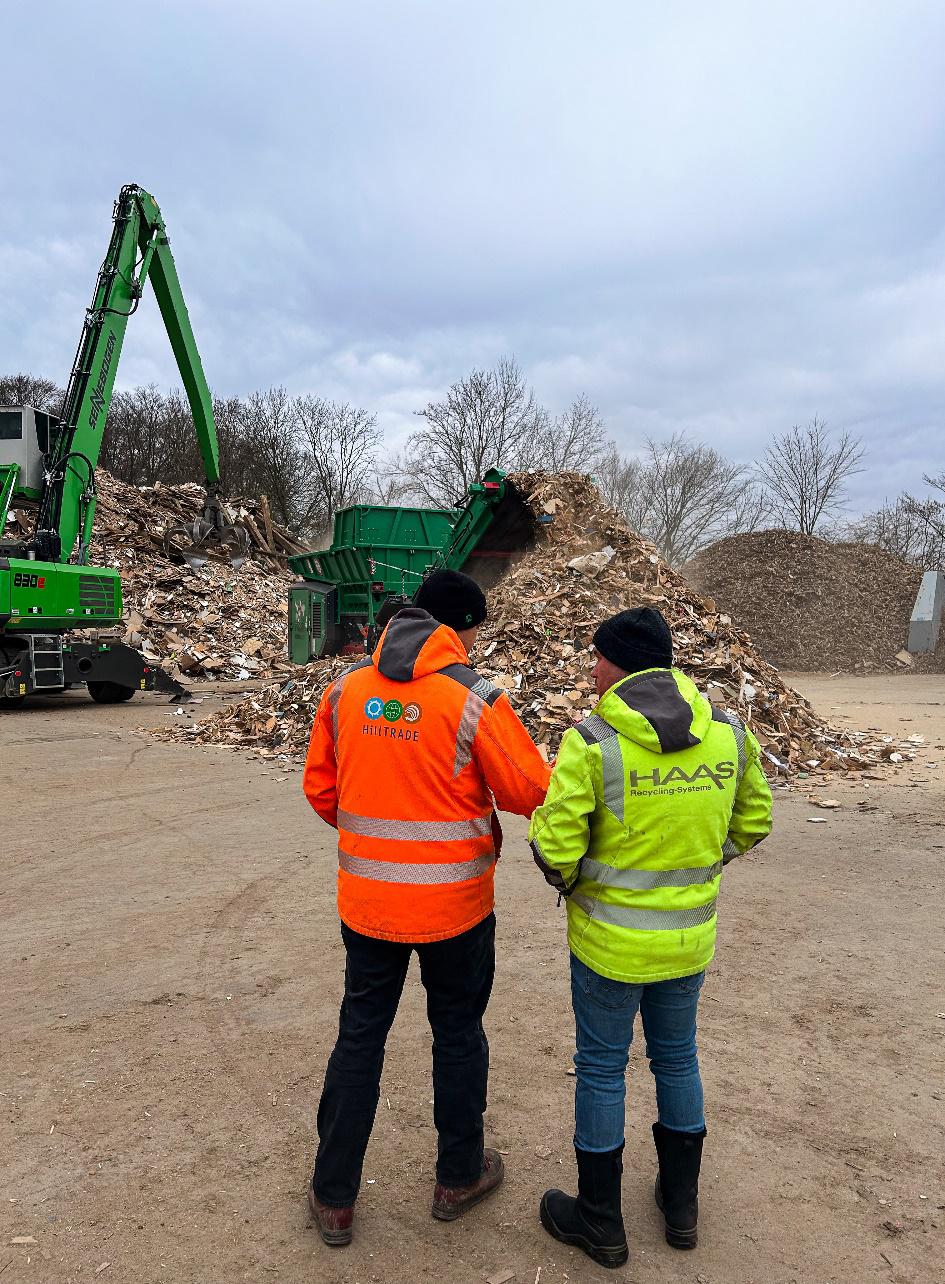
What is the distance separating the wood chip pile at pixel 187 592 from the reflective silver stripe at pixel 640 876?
53.7 ft

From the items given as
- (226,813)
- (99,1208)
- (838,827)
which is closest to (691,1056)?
(99,1208)

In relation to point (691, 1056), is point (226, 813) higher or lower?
lower

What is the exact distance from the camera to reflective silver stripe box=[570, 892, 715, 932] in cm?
232

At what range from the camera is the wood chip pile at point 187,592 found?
63.4 ft

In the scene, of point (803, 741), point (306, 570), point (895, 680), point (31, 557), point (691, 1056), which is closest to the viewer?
point (691, 1056)

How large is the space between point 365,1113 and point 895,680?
21894mm

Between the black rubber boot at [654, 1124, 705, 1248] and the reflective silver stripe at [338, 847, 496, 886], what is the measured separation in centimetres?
90

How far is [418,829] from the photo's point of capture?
2422 millimetres

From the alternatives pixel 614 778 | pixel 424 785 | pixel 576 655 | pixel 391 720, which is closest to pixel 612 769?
pixel 614 778

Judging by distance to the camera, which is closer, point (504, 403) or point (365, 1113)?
point (365, 1113)

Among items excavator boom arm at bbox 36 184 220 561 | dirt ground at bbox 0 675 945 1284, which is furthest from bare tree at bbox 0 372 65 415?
dirt ground at bbox 0 675 945 1284

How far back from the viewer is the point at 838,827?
23.2 feet

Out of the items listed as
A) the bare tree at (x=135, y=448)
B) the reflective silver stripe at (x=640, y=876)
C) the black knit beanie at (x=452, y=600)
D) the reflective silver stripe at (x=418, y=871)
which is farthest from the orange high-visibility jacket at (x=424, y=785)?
the bare tree at (x=135, y=448)

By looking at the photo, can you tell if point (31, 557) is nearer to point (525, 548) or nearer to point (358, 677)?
point (525, 548)
